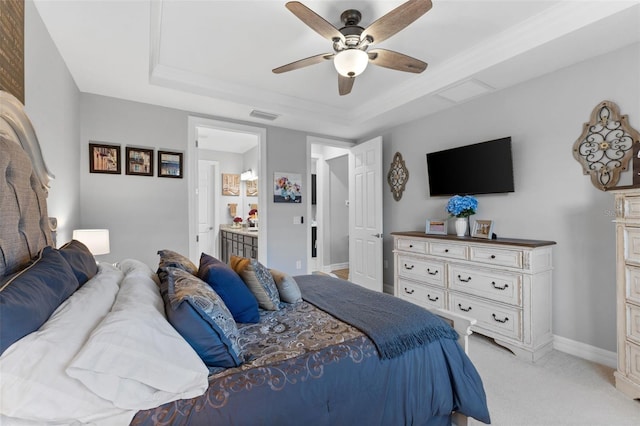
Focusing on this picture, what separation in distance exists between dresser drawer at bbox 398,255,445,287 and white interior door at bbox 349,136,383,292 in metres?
0.66

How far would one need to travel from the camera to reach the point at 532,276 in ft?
7.97

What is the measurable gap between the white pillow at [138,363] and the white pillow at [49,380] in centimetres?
4

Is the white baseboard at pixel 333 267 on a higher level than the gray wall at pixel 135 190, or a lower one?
lower

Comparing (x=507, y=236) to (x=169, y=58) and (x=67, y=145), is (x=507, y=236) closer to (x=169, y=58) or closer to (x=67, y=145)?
(x=169, y=58)

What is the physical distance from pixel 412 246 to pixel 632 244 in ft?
6.00

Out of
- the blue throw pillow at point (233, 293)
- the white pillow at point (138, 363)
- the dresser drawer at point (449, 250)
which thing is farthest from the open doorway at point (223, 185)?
the white pillow at point (138, 363)

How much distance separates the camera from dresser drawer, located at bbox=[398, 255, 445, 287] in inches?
123

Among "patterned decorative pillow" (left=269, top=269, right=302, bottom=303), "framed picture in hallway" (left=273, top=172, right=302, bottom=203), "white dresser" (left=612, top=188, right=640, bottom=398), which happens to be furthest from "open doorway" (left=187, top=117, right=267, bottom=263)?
"white dresser" (left=612, top=188, right=640, bottom=398)

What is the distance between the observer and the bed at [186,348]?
811 millimetres

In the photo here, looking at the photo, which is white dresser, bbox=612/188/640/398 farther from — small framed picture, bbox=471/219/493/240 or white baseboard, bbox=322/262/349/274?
white baseboard, bbox=322/262/349/274

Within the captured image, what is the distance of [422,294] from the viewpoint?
10.8 ft

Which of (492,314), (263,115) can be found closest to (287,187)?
(263,115)

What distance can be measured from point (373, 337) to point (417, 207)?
9.52 feet

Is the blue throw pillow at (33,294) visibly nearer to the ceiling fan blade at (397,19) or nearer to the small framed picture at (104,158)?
the ceiling fan blade at (397,19)
